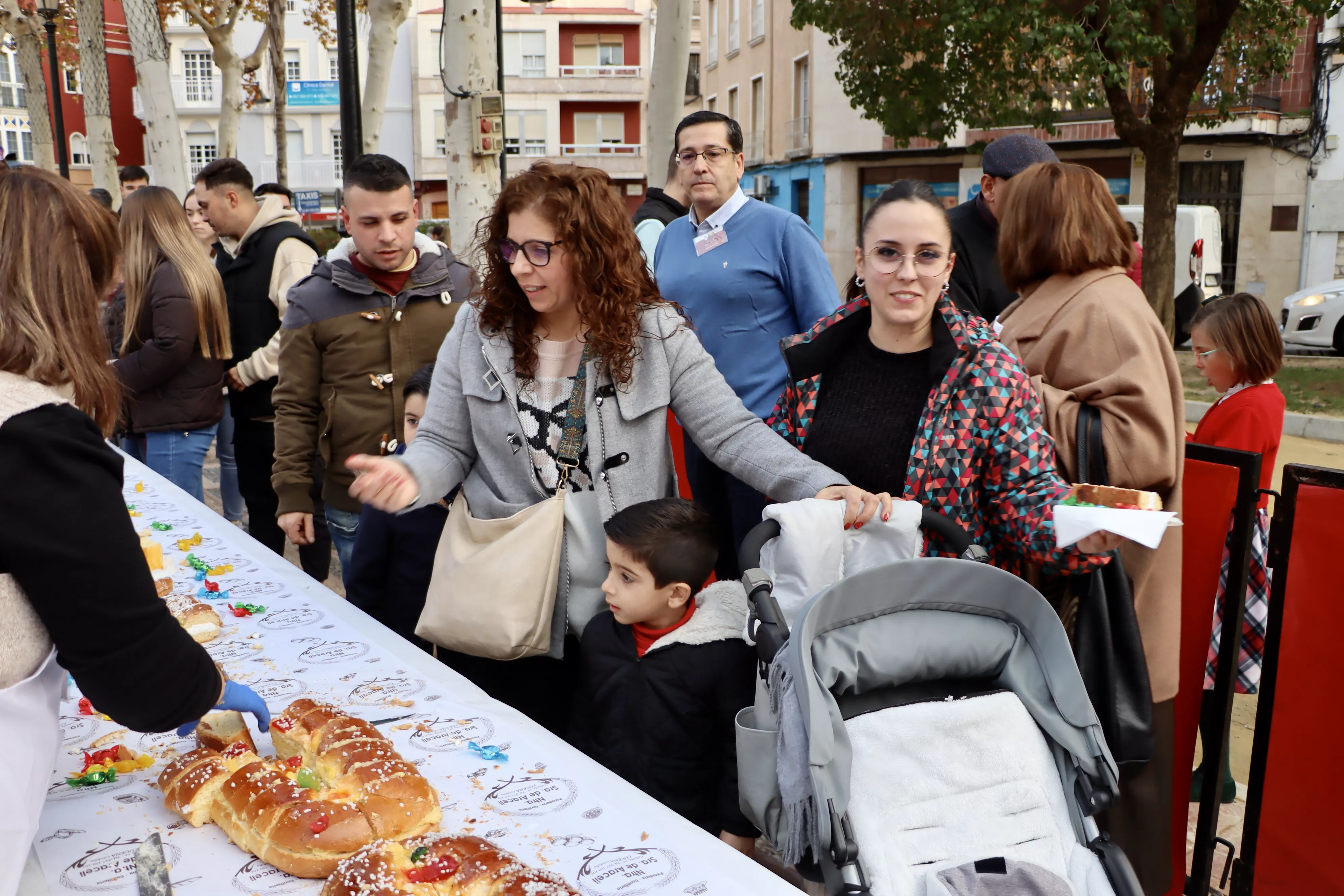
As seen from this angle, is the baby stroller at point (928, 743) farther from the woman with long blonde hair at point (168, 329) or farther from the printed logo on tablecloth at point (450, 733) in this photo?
the woman with long blonde hair at point (168, 329)

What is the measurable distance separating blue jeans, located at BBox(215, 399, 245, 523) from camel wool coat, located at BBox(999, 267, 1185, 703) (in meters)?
4.94

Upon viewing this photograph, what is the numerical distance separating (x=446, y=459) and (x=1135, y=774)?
1819 mm

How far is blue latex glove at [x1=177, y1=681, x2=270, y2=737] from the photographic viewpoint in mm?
1973

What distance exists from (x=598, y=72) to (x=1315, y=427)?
45.1 metres

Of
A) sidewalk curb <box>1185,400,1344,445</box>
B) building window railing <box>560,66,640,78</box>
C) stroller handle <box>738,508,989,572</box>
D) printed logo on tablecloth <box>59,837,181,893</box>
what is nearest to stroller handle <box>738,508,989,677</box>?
stroller handle <box>738,508,989,572</box>

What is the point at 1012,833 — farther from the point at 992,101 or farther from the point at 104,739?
the point at 992,101

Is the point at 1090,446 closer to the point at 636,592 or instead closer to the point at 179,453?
the point at 636,592

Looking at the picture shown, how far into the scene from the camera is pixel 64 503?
1426 mm

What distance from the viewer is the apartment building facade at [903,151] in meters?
21.5

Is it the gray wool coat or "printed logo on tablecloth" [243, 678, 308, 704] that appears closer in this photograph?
"printed logo on tablecloth" [243, 678, 308, 704]

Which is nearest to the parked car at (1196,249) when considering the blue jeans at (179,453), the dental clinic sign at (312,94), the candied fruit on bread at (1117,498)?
the dental clinic sign at (312,94)

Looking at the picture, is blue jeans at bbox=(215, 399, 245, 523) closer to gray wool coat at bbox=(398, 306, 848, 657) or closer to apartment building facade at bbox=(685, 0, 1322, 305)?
gray wool coat at bbox=(398, 306, 848, 657)

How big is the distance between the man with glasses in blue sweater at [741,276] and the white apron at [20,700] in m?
2.69

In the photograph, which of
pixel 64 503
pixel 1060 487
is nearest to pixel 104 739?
pixel 64 503
